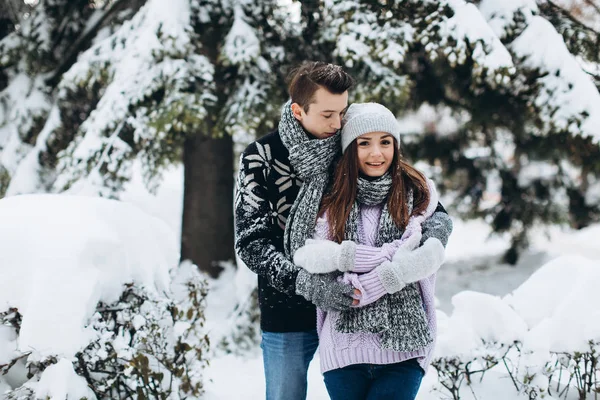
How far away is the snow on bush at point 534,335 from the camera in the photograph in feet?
9.56

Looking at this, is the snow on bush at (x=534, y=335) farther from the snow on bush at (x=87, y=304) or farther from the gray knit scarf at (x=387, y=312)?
the snow on bush at (x=87, y=304)

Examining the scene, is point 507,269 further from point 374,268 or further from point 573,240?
point 374,268

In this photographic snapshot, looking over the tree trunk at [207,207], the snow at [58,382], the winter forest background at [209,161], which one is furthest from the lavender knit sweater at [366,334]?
the tree trunk at [207,207]

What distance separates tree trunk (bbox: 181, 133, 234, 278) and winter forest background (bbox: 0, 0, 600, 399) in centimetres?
2

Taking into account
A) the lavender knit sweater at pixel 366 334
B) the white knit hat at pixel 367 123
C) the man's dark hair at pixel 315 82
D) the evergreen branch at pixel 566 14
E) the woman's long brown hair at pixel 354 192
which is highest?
the evergreen branch at pixel 566 14

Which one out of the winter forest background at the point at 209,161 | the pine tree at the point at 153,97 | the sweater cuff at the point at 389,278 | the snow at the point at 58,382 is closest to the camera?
the sweater cuff at the point at 389,278

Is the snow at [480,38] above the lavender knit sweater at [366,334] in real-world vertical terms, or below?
above

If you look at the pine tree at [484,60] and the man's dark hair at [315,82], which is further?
the pine tree at [484,60]

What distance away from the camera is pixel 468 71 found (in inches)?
211

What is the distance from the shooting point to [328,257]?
6.49ft

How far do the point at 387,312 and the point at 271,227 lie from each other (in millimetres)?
568

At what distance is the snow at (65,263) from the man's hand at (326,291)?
1.18 m

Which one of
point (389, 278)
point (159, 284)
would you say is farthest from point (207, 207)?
point (389, 278)

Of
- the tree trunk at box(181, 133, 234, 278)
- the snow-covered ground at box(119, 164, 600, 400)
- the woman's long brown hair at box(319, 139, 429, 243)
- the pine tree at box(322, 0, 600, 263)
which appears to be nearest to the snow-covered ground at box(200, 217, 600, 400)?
the snow-covered ground at box(119, 164, 600, 400)
